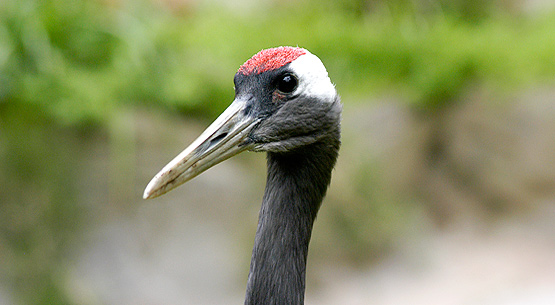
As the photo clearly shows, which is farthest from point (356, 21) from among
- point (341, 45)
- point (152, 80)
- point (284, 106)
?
point (284, 106)

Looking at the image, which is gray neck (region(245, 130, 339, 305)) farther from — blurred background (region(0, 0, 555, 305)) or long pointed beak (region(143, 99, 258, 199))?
blurred background (region(0, 0, 555, 305))

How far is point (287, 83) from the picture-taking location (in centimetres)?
169

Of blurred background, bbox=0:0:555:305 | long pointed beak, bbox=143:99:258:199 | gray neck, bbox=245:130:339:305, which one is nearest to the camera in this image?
long pointed beak, bbox=143:99:258:199

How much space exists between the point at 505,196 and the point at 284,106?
3.36 metres

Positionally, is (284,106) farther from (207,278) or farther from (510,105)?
(510,105)

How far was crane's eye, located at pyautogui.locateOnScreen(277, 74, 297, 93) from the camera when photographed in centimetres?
168

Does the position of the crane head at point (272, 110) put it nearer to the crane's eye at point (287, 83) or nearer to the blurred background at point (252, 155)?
the crane's eye at point (287, 83)

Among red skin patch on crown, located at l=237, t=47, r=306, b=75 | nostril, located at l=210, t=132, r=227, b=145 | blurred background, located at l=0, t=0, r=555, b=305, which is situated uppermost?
blurred background, located at l=0, t=0, r=555, b=305

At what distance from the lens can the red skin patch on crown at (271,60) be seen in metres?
1.66

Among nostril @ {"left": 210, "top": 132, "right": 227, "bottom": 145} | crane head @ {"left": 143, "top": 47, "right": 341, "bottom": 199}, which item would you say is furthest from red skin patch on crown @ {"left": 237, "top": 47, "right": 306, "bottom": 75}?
nostril @ {"left": 210, "top": 132, "right": 227, "bottom": 145}

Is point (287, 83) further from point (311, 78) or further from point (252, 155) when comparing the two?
point (252, 155)

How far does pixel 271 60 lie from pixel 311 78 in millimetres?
131

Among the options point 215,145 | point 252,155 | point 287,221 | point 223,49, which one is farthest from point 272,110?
point 223,49

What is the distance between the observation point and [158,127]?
345 centimetres
